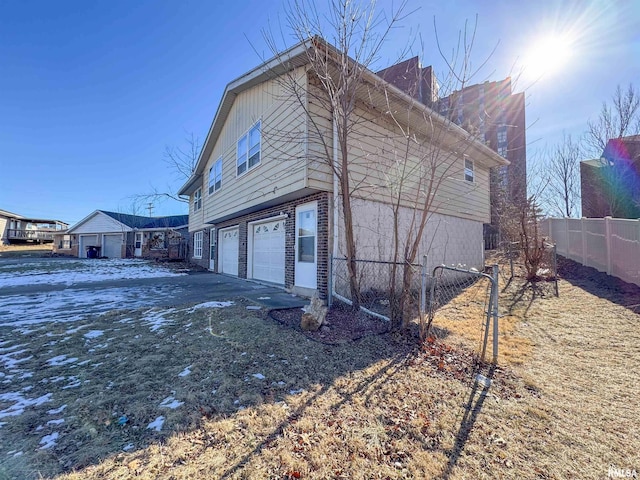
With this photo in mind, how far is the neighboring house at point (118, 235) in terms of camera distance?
2552 centimetres

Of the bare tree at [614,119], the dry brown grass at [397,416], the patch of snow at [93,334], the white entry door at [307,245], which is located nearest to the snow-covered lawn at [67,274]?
the patch of snow at [93,334]

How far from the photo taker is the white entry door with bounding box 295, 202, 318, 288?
7066 millimetres

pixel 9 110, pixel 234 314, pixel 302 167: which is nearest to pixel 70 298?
pixel 234 314

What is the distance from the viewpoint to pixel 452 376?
3354 mm

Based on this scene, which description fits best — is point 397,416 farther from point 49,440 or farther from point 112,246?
point 112,246

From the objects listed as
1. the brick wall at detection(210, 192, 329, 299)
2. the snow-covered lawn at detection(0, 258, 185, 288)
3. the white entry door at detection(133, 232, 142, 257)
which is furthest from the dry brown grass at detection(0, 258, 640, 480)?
the white entry door at detection(133, 232, 142, 257)

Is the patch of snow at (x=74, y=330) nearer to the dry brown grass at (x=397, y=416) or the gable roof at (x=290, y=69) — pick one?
the dry brown grass at (x=397, y=416)

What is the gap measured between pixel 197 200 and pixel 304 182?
12.5 meters

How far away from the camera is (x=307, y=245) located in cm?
742

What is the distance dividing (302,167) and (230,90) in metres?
5.10

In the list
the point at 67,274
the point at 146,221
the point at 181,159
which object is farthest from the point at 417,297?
the point at 146,221

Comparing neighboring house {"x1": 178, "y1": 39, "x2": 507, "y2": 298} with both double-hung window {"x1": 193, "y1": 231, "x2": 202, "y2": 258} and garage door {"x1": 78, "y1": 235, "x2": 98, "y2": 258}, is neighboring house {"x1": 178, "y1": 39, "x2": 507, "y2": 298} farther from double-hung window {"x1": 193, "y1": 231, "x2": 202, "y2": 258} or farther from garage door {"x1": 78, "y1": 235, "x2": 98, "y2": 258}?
garage door {"x1": 78, "y1": 235, "x2": 98, "y2": 258}

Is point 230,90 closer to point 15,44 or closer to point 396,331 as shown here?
point 15,44

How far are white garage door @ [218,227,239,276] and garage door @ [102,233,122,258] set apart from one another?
748 inches
